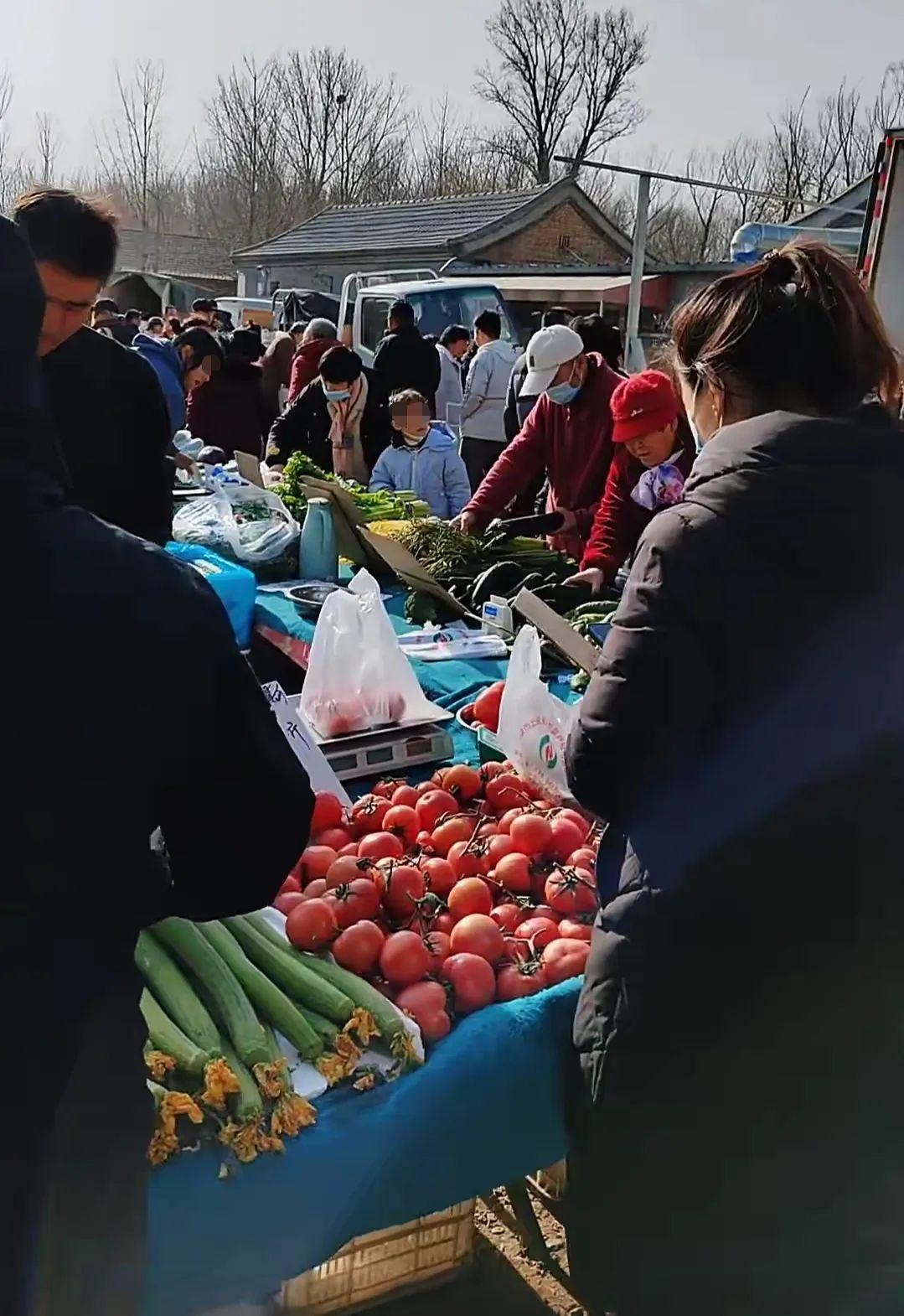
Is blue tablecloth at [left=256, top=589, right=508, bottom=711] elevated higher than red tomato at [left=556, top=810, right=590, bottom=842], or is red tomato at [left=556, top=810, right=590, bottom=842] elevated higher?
red tomato at [left=556, top=810, right=590, bottom=842]

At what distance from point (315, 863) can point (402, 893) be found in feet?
0.69

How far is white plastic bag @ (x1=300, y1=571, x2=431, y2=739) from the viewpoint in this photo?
2.62 m

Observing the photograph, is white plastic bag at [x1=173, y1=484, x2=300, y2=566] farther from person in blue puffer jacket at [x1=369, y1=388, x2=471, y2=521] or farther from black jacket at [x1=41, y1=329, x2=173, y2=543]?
black jacket at [x1=41, y1=329, x2=173, y2=543]

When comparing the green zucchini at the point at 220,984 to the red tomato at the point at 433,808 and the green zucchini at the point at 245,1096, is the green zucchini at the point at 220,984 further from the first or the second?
the red tomato at the point at 433,808

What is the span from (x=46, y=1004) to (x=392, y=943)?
723mm

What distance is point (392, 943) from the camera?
1797 millimetres

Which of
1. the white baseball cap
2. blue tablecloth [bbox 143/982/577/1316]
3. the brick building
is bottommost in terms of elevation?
blue tablecloth [bbox 143/982/577/1316]

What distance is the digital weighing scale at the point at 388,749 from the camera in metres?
2.54

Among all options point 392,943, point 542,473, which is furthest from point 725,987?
point 542,473

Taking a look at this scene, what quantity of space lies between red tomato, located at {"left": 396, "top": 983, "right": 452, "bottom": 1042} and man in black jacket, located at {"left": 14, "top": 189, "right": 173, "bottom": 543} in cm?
144

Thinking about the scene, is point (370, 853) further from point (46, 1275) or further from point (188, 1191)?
point (46, 1275)

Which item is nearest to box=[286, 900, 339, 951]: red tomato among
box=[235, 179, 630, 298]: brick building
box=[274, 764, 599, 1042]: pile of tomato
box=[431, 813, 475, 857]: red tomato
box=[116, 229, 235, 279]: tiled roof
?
box=[274, 764, 599, 1042]: pile of tomato

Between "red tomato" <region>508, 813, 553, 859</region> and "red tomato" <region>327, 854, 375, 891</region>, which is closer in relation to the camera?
"red tomato" <region>327, 854, 375, 891</region>

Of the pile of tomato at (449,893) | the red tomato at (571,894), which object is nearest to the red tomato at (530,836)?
the pile of tomato at (449,893)
